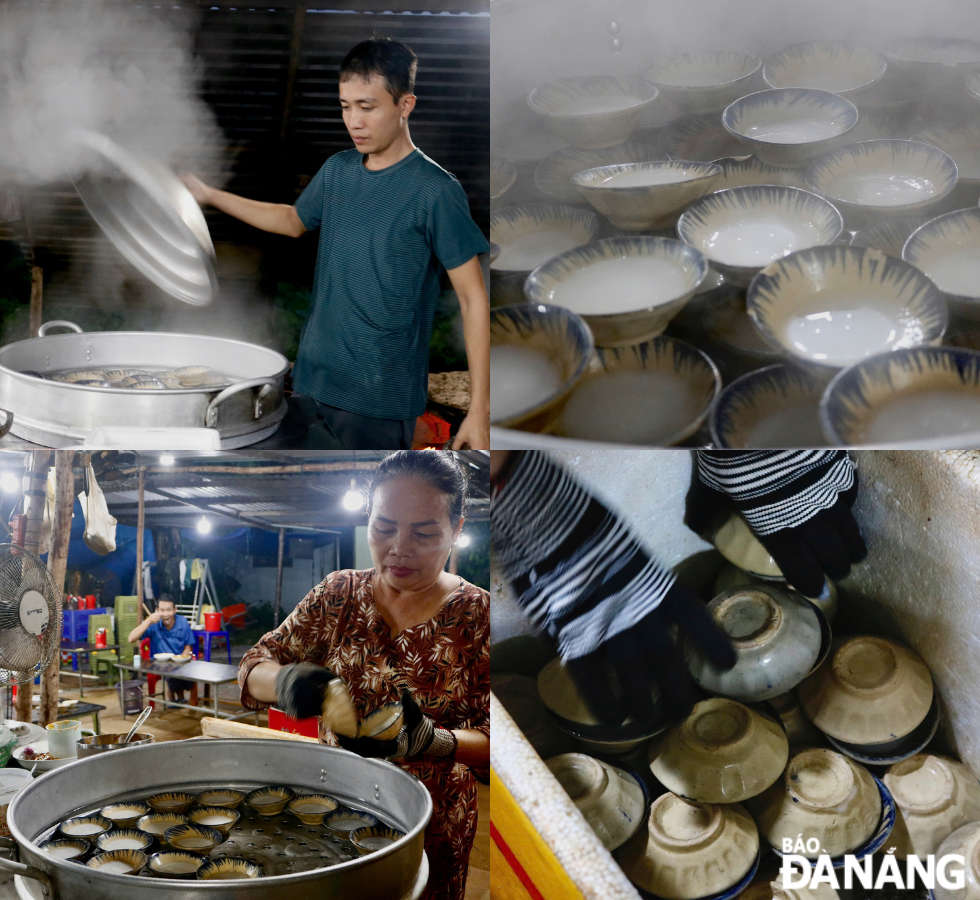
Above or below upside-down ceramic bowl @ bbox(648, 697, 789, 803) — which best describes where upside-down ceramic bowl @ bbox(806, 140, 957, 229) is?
above

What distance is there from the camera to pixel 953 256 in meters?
1.44

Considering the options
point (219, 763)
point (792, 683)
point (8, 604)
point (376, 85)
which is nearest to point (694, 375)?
point (792, 683)

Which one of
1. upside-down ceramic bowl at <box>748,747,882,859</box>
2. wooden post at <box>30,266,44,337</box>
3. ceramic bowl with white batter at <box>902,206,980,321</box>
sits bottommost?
upside-down ceramic bowl at <box>748,747,882,859</box>

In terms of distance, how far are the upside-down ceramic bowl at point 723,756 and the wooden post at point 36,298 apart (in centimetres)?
147

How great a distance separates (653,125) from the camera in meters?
1.57

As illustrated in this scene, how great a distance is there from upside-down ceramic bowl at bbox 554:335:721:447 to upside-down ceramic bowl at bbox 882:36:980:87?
2.47 ft

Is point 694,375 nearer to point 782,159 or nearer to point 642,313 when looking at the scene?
point 642,313

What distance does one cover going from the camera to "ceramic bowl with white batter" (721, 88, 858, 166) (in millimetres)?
1534

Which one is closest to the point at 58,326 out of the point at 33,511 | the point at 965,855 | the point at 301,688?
the point at 33,511

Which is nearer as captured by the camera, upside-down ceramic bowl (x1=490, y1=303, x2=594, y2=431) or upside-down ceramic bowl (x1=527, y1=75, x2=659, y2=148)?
upside-down ceramic bowl (x1=490, y1=303, x2=594, y2=431)

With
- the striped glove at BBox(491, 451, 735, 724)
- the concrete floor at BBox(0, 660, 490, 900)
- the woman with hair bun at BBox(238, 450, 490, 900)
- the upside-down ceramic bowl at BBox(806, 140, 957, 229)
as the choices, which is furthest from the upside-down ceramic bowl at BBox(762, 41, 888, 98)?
the concrete floor at BBox(0, 660, 490, 900)

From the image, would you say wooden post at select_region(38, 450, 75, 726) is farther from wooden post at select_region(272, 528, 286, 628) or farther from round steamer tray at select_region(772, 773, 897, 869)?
round steamer tray at select_region(772, 773, 897, 869)

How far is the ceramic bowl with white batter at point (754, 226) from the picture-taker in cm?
145

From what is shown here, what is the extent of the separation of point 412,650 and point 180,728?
49 centimetres
